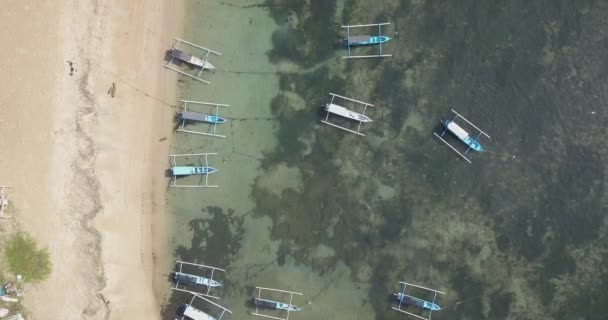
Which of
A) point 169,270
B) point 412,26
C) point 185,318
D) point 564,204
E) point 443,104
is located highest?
point 412,26

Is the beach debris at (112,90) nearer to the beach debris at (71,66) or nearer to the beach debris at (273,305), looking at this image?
the beach debris at (71,66)

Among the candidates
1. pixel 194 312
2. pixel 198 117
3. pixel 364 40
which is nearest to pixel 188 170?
pixel 198 117

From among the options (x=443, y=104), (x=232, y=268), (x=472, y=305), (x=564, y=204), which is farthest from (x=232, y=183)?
(x=564, y=204)

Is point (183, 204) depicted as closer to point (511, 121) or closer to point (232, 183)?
point (232, 183)

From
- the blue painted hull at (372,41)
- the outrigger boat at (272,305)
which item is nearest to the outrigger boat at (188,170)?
the outrigger boat at (272,305)

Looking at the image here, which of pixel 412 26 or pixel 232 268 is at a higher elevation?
pixel 412 26
